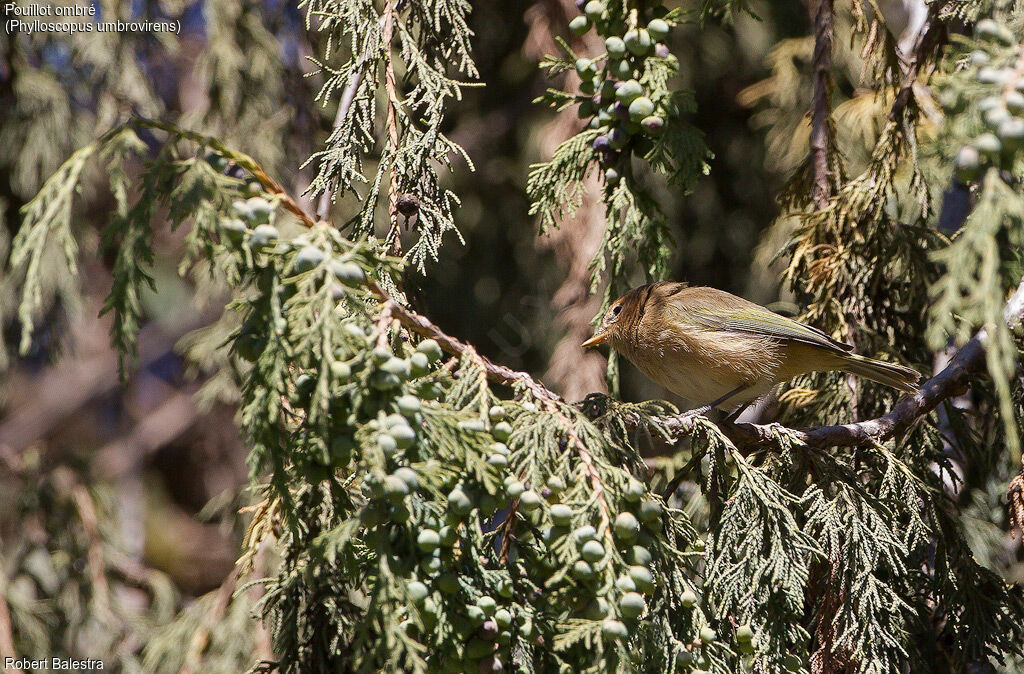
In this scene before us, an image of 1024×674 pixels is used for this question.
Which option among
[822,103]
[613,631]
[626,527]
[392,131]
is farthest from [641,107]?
[613,631]

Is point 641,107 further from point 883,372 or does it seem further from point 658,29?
point 883,372

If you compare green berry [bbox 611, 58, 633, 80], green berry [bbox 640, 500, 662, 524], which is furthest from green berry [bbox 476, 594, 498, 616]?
green berry [bbox 611, 58, 633, 80]

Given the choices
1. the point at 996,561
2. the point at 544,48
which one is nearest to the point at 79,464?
the point at 544,48

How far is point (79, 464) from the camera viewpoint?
4.67 m

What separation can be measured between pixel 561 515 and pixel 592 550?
10 cm

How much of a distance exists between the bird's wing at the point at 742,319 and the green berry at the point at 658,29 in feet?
4.02

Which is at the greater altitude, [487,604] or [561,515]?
[561,515]

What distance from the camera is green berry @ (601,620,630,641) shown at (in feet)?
5.62

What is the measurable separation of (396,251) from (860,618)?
173cm

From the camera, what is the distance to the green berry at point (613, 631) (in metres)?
1.71

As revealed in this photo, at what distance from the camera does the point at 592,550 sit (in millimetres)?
1759

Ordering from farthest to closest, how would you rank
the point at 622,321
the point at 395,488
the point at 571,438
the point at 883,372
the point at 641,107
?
the point at 622,321 < the point at 883,372 < the point at 641,107 < the point at 571,438 < the point at 395,488

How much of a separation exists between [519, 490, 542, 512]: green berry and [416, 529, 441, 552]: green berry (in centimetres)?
21

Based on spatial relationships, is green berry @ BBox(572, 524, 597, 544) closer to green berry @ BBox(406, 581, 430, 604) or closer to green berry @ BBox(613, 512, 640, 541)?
green berry @ BBox(613, 512, 640, 541)
